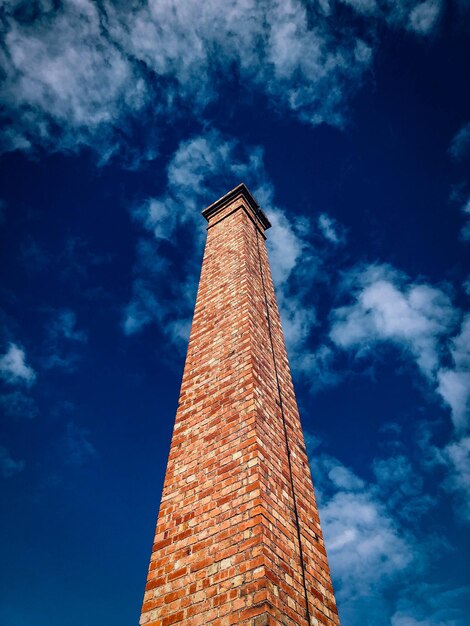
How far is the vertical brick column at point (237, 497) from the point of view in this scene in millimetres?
2213

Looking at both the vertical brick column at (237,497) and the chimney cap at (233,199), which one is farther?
the chimney cap at (233,199)

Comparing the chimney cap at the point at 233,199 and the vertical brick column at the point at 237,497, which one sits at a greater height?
the chimney cap at the point at 233,199

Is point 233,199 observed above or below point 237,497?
above

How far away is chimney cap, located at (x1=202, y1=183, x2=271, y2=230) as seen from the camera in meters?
7.11

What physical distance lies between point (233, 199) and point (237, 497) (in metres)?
5.68

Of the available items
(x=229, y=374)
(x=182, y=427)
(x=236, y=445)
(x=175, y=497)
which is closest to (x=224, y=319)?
(x=229, y=374)

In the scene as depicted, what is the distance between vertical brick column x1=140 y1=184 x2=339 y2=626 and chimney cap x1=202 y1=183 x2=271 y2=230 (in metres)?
3.06

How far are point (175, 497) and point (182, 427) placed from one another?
67 cm

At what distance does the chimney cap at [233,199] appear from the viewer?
23.3 feet

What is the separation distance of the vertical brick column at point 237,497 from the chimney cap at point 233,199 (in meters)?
3.06

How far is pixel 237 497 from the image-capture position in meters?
2.59

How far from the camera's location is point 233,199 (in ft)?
23.2

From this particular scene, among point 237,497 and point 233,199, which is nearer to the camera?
point 237,497

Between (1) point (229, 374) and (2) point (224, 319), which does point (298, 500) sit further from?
(2) point (224, 319)
